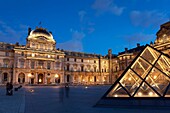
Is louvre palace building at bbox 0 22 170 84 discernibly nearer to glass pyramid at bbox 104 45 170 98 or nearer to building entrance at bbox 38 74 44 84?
building entrance at bbox 38 74 44 84

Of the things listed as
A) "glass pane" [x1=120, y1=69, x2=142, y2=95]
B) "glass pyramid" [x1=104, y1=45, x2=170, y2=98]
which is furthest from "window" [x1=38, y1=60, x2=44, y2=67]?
"glass pyramid" [x1=104, y1=45, x2=170, y2=98]

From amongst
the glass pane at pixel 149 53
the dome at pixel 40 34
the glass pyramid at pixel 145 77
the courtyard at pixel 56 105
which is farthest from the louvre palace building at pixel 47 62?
the courtyard at pixel 56 105

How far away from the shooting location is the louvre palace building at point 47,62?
191 ft

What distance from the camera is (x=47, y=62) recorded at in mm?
63812

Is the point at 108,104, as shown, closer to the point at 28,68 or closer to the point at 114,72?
the point at 28,68

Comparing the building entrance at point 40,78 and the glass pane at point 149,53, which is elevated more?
the glass pane at point 149,53

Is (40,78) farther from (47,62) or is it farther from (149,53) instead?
(149,53)

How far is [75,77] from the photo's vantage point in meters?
72.2

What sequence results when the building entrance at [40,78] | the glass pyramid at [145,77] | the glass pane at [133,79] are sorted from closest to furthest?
the glass pyramid at [145,77] < the glass pane at [133,79] < the building entrance at [40,78]

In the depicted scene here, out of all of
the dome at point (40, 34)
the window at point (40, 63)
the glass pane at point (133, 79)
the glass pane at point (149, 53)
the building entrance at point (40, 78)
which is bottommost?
the building entrance at point (40, 78)

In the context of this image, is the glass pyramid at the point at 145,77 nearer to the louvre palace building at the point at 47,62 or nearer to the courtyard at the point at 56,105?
the courtyard at the point at 56,105

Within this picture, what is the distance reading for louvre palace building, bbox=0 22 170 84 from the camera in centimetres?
5814

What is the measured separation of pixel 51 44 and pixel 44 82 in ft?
44.9

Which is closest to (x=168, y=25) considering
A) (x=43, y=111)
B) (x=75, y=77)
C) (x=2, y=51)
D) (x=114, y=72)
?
(x=114, y=72)
